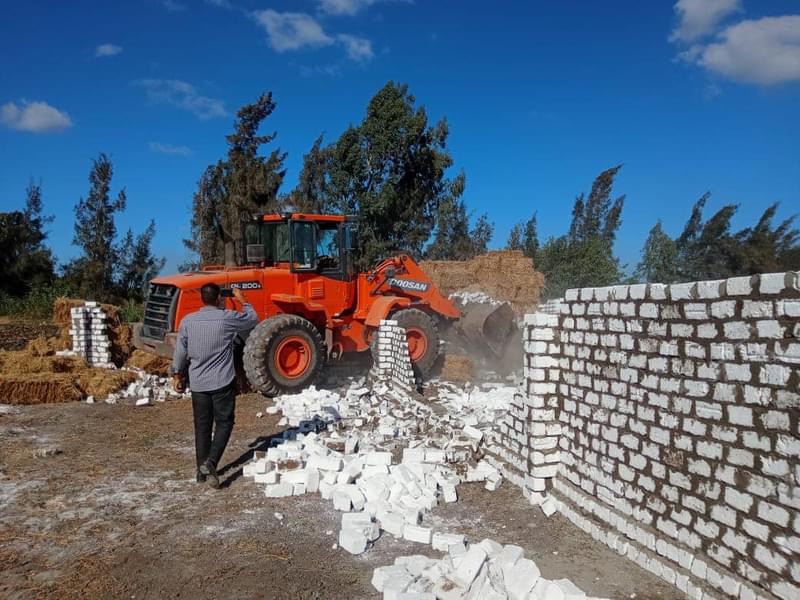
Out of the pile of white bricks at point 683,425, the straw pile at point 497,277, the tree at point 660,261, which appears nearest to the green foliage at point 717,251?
the tree at point 660,261

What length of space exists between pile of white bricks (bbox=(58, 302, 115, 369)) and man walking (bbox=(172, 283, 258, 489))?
22.1 feet

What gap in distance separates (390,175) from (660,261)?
11634mm

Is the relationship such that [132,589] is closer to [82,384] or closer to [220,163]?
[82,384]

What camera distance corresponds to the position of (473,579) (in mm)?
3336

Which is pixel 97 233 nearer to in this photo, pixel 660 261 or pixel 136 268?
pixel 136 268

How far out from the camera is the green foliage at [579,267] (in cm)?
2733

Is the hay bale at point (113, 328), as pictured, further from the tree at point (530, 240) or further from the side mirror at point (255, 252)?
the tree at point (530, 240)

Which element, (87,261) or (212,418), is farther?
(87,261)

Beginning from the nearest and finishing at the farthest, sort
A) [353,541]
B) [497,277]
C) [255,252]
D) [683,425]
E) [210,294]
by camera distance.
→ 1. [683,425]
2. [353,541]
3. [210,294]
4. [255,252]
5. [497,277]

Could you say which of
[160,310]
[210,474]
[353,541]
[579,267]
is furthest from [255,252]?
[579,267]

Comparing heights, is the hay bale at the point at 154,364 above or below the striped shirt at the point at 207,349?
below

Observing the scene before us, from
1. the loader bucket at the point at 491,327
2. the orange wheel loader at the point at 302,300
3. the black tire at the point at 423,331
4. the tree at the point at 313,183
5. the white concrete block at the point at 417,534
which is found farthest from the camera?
the tree at the point at 313,183

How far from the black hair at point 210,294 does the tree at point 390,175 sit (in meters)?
18.8

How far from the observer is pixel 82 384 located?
31.1 ft
